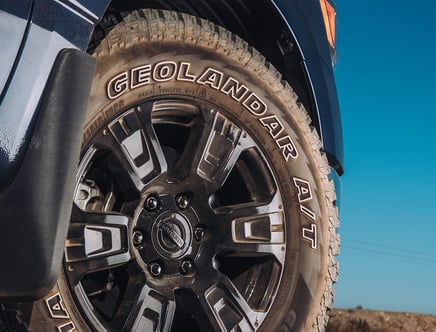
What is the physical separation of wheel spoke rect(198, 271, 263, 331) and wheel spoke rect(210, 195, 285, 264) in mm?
127

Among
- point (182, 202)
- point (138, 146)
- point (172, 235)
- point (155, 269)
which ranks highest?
point (138, 146)

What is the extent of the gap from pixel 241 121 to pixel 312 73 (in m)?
0.68

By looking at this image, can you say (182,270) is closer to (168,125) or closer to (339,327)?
(168,125)

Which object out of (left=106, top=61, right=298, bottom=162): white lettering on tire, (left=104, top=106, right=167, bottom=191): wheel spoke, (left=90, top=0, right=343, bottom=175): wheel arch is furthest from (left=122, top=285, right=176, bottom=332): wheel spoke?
(left=90, top=0, right=343, bottom=175): wheel arch

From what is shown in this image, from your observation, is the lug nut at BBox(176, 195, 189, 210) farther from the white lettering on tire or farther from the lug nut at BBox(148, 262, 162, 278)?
the white lettering on tire

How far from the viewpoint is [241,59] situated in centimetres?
316

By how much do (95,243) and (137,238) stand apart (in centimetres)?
19

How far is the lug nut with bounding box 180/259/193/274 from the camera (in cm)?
290

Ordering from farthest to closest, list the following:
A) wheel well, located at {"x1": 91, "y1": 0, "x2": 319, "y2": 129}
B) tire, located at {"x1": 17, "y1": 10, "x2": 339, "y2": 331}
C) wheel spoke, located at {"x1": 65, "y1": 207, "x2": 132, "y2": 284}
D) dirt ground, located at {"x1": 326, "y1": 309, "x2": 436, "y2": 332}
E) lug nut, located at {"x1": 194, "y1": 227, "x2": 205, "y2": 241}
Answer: dirt ground, located at {"x1": 326, "y1": 309, "x2": 436, "y2": 332} → wheel well, located at {"x1": 91, "y1": 0, "x2": 319, "y2": 129} → lug nut, located at {"x1": 194, "y1": 227, "x2": 205, "y2": 241} → tire, located at {"x1": 17, "y1": 10, "x2": 339, "y2": 331} → wheel spoke, located at {"x1": 65, "y1": 207, "x2": 132, "y2": 284}

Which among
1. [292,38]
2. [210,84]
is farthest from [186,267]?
[292,38]

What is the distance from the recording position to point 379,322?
7.32m

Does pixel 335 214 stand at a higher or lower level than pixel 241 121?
lower

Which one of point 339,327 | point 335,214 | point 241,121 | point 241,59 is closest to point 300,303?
point 335,214

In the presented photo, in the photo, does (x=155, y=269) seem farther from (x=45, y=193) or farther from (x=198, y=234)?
(x=45, y=193)
